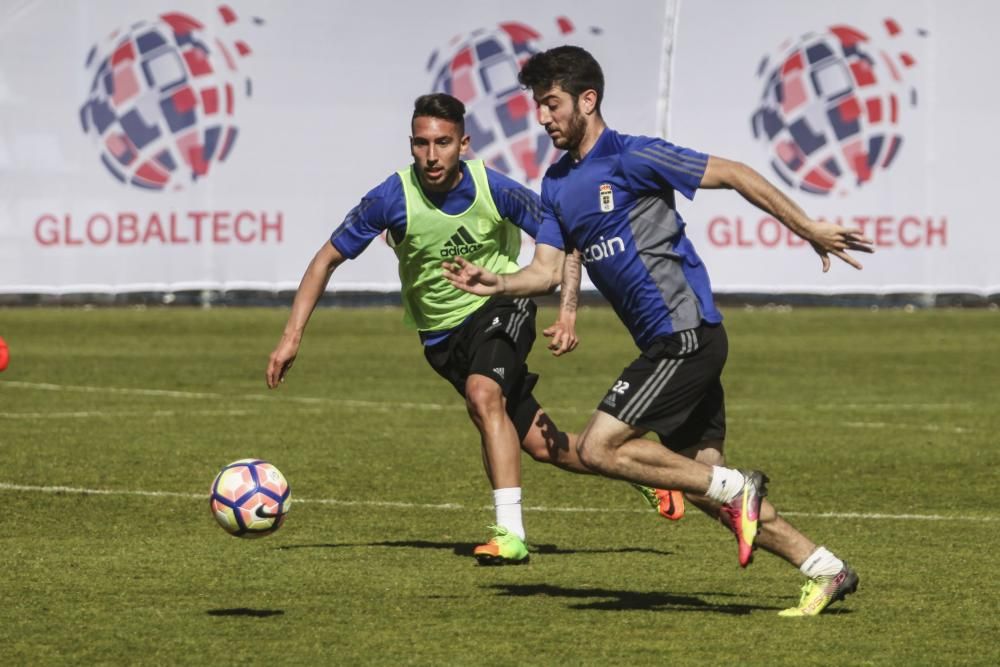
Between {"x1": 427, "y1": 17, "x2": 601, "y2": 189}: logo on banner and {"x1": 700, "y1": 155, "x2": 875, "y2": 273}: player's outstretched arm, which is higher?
{"x1": 700, "y1": 155, "x2": 875, "y2": 273}: player's outstretched arm

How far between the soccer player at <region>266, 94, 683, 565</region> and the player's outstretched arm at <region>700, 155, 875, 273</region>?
2.39m

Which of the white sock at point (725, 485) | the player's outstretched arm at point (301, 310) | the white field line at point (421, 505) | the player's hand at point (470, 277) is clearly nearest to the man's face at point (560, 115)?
the player's hand at point (470, 277)

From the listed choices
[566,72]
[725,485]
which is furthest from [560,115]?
[725,485]

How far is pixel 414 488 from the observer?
1307cm

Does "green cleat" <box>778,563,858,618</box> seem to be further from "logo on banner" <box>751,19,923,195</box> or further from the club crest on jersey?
"logo on banner" <box>751,19,923,195</box>

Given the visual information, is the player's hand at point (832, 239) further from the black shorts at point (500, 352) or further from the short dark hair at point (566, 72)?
the black shorts at point (500, 352)

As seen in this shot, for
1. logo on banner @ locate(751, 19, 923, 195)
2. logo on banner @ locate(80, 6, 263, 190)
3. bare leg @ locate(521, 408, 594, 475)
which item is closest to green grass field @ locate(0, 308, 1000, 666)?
bare leg @ locate(521, 408, 594, 475)

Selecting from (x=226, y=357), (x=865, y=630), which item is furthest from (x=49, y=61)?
(x=865, y=630)

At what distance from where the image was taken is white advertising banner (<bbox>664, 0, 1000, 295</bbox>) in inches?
1131

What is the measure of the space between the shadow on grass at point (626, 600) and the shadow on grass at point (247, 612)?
110 centimetres

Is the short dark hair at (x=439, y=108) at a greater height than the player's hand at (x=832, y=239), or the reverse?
the short dark hair at (x=439, y=108)

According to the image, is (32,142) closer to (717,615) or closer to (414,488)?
(414,488)

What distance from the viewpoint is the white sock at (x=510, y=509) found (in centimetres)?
1017

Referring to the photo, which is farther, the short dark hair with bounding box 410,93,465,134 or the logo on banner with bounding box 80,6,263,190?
the logo on banner with bounding box 80,6,263,190
